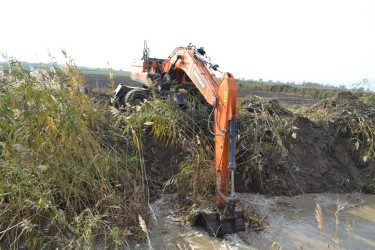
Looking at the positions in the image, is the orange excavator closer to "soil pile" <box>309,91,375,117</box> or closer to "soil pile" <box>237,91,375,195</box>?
"soil pile" <box>237,91,375,195</box>

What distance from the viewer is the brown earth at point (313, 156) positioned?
194 inches

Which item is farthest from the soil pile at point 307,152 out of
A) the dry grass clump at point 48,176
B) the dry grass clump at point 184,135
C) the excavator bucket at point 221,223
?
the dry grass clump at point 48,176

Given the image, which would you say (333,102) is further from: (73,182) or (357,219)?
(73,182)

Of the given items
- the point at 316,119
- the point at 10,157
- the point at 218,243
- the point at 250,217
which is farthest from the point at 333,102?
the point at 10,157

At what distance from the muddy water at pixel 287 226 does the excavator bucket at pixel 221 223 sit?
0.23 feet

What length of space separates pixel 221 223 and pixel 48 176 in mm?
2098

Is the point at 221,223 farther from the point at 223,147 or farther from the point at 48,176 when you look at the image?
the point at 48,176

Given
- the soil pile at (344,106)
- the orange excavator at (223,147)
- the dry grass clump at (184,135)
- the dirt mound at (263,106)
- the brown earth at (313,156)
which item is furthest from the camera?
the soil pile at (344,106)

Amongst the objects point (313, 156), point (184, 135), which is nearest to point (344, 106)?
point (313, 156)

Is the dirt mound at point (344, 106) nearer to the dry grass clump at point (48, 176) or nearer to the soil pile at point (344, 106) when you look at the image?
the soil pile at point (344, 106)

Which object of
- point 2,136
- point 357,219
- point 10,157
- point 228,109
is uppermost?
point 228,109

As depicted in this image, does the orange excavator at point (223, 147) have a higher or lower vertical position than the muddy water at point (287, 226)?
higher

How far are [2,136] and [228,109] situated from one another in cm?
257

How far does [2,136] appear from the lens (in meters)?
3.11
